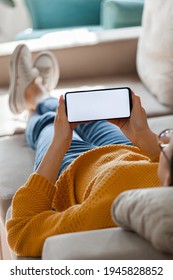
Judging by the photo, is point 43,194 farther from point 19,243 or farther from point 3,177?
point 3,177

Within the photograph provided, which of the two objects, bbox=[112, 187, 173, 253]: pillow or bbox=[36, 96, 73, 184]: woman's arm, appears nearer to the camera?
bbox=[112, 187, 173, 253]: pillow

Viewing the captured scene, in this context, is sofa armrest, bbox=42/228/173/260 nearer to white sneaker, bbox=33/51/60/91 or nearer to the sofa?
the sofa

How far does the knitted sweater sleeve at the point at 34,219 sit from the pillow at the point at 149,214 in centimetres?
15

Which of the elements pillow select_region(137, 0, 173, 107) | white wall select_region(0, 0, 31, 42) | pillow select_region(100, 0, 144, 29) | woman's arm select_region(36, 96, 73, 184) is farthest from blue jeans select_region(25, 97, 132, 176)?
white wall select_region(0, 0, 31, 42)

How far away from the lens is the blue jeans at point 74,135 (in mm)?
1796

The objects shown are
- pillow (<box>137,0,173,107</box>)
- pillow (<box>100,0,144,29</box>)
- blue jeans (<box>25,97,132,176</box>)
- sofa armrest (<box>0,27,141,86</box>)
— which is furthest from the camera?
pillow (<box>100,0,144,29</box>)

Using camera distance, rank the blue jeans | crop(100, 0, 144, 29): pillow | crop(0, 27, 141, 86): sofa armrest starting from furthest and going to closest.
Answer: crop(100, 0, 144, 29): pillow, crop(0, 27, 141, 86): sofa armrest, the blue jeans

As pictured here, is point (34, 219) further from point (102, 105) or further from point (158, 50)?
point (158, 50)

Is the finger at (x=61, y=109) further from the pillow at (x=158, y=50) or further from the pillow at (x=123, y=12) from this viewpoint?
the pillow at (x=123, y=12)

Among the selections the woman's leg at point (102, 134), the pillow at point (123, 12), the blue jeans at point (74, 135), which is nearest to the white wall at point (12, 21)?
the pillow at point (123, 12)

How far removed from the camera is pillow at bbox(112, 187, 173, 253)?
1.09 metres

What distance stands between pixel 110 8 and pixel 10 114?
0.84 meters

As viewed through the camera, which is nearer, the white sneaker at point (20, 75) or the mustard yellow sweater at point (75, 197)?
the mustard yellow sweater at point (75, 197)

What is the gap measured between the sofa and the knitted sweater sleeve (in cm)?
8
